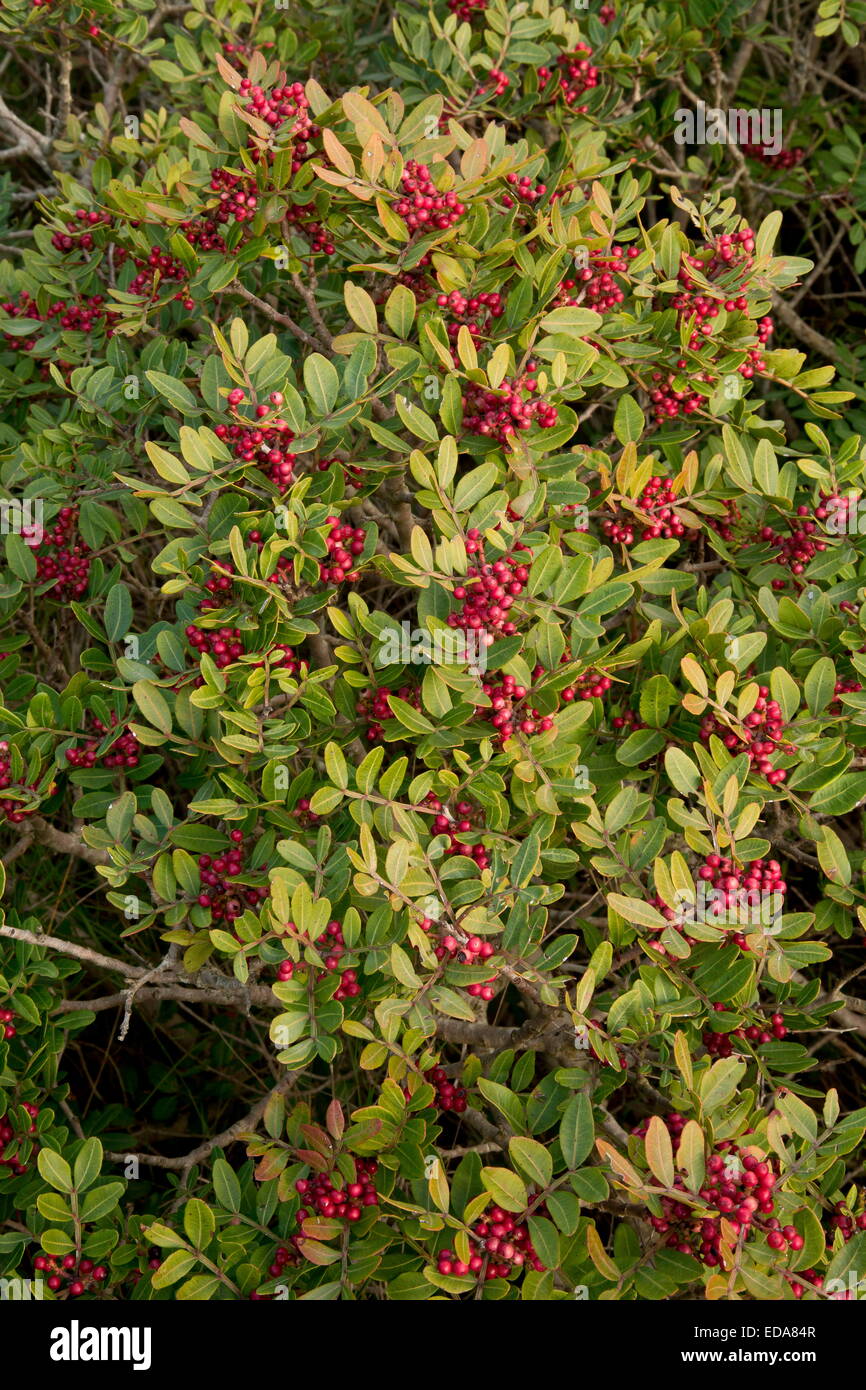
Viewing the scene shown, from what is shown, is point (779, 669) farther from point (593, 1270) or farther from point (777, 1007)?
point (593, 1270)

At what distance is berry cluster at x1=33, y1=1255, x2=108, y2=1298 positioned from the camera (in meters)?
1.86

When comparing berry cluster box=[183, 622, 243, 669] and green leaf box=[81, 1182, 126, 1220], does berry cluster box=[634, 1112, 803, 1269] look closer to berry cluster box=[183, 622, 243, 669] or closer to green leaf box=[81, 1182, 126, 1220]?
green leaf box=[81, 1182, 126, 1220]

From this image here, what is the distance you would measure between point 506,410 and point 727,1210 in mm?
1209

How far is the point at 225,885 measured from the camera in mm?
1912

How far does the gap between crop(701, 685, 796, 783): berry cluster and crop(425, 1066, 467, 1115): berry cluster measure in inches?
27.5

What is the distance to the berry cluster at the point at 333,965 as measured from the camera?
169cm

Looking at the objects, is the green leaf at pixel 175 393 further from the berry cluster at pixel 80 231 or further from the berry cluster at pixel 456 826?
the berry cluster at pixel 456 826

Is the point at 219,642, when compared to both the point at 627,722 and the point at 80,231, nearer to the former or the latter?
the point at 627,722

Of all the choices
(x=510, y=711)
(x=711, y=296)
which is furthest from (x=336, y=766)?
(x=711, y=296)

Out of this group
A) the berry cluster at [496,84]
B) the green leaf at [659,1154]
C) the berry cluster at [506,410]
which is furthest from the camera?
the berry cluster at [496,84]

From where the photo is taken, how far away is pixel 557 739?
1.84 metres

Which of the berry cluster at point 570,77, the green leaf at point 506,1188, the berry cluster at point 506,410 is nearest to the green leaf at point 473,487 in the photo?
the berry cluster at point 506,410

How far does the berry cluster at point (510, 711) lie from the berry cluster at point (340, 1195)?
2.25 ft
